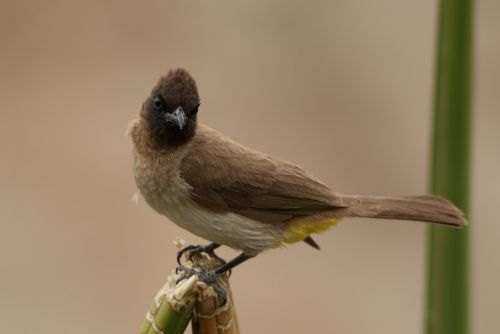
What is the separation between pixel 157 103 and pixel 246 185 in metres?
0.34

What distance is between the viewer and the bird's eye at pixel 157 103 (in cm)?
247

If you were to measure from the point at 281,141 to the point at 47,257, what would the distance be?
4.76 feet

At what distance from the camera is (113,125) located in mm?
5500

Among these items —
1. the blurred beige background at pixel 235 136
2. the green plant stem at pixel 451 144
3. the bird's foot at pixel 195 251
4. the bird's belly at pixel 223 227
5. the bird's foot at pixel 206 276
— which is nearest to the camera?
the green plant stem at pixel 451 144

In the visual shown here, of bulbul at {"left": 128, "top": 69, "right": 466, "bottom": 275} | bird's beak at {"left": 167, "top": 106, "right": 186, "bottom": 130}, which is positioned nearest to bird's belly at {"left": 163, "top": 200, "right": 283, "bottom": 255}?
bulbul at {"left": 128, "top": 69, "right": 466, "bottom": 275}

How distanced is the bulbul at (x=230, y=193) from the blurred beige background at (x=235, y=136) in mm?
1700

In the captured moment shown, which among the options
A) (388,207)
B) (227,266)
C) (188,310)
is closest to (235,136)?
(388,207)

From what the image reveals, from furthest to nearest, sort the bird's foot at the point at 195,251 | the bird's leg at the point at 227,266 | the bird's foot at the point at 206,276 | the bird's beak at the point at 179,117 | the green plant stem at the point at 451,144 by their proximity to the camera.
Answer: the bird's beak at the point at 179,117 → the bird's foot at the point at 195,251 → the bird's leg at the point at 227,266 → the bird's foot at the point at 206,276 → the green plant stem at the point at 451,144

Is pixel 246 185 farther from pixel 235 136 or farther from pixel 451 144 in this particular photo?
pixel 235 136

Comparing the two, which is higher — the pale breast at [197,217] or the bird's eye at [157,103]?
the bird's eye at [157,103]

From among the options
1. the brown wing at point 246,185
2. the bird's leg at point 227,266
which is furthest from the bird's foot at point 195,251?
the brown wing at point 246,185

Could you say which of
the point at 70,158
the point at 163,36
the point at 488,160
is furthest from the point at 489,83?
the point at 70,158

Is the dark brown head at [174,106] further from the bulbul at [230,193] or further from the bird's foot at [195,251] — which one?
the bird's foot at [195,251]

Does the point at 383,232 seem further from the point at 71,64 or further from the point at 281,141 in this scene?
the point at 71,64
